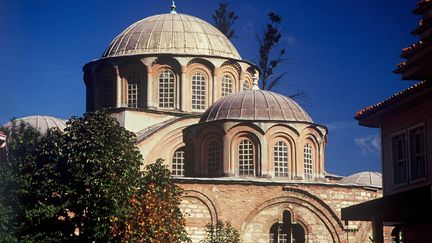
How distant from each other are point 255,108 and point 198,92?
15.0 feet

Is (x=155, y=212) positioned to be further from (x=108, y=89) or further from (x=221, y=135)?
(x=108, y=89)

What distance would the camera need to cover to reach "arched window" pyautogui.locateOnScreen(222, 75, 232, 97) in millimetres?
43312

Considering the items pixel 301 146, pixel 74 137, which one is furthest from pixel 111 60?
pixel 74 137

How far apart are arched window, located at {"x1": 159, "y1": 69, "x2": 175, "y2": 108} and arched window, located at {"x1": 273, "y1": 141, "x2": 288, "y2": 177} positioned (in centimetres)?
609

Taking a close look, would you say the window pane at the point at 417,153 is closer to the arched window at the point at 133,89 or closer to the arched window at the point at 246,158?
the arched window at the point at 246,158

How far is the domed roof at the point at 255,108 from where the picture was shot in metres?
38.8

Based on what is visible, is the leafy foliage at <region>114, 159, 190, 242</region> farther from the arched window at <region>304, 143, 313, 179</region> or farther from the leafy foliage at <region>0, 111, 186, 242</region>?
the arched window at <region>304, 143, 313, 179</region>

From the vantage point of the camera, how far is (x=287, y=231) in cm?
3800

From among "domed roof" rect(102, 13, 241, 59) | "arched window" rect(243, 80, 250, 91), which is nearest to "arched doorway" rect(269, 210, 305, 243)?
"arched window" rect(243, 80, 250, 91)

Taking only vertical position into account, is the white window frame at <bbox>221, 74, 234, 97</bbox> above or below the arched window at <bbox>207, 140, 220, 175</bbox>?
above

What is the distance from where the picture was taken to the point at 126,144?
95.1 ft

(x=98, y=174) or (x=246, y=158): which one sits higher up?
(x=246, y=158)

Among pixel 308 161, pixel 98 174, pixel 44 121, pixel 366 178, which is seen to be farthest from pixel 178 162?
pixel 98 174

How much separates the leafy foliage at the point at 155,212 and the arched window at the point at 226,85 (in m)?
13.6
